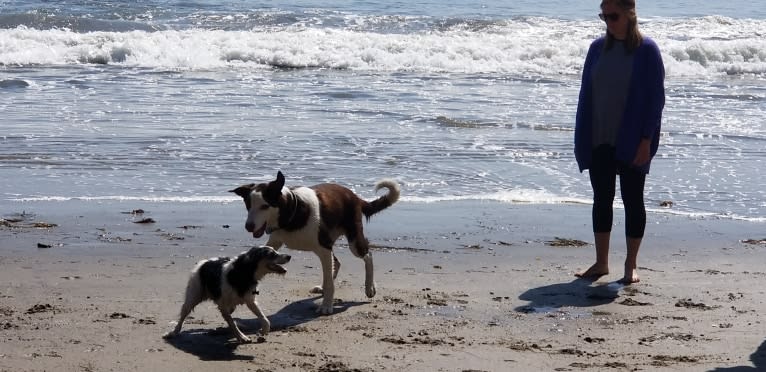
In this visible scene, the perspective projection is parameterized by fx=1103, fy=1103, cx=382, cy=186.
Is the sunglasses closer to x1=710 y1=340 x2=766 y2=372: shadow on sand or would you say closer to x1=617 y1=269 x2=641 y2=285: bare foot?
x1=617 y1=269 x2=641 y2=285: bare foot

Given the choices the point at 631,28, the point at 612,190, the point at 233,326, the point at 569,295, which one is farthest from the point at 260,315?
the point at 631,28

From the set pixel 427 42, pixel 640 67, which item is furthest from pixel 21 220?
pixel 427 42

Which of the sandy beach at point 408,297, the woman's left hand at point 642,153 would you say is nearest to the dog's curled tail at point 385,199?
the sandy beach at point 408,297

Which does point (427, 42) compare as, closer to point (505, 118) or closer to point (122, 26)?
point (122, 26)

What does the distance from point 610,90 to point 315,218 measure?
214 cm

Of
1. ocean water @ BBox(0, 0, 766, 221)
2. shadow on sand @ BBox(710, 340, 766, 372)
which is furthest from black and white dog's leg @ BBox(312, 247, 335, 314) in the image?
ocean water @ BBox(0, 0, 766, 221)

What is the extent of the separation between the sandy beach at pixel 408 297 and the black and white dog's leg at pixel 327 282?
97 mm

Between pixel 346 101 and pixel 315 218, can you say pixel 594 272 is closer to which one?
pixel 315 218

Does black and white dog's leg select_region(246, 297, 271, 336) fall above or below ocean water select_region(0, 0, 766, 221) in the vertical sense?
above

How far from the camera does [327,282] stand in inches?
260

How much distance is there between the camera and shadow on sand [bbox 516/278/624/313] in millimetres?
6758

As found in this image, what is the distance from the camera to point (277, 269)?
5.91 m

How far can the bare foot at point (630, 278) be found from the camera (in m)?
7.29

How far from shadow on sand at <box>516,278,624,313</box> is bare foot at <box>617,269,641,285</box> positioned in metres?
0.06
